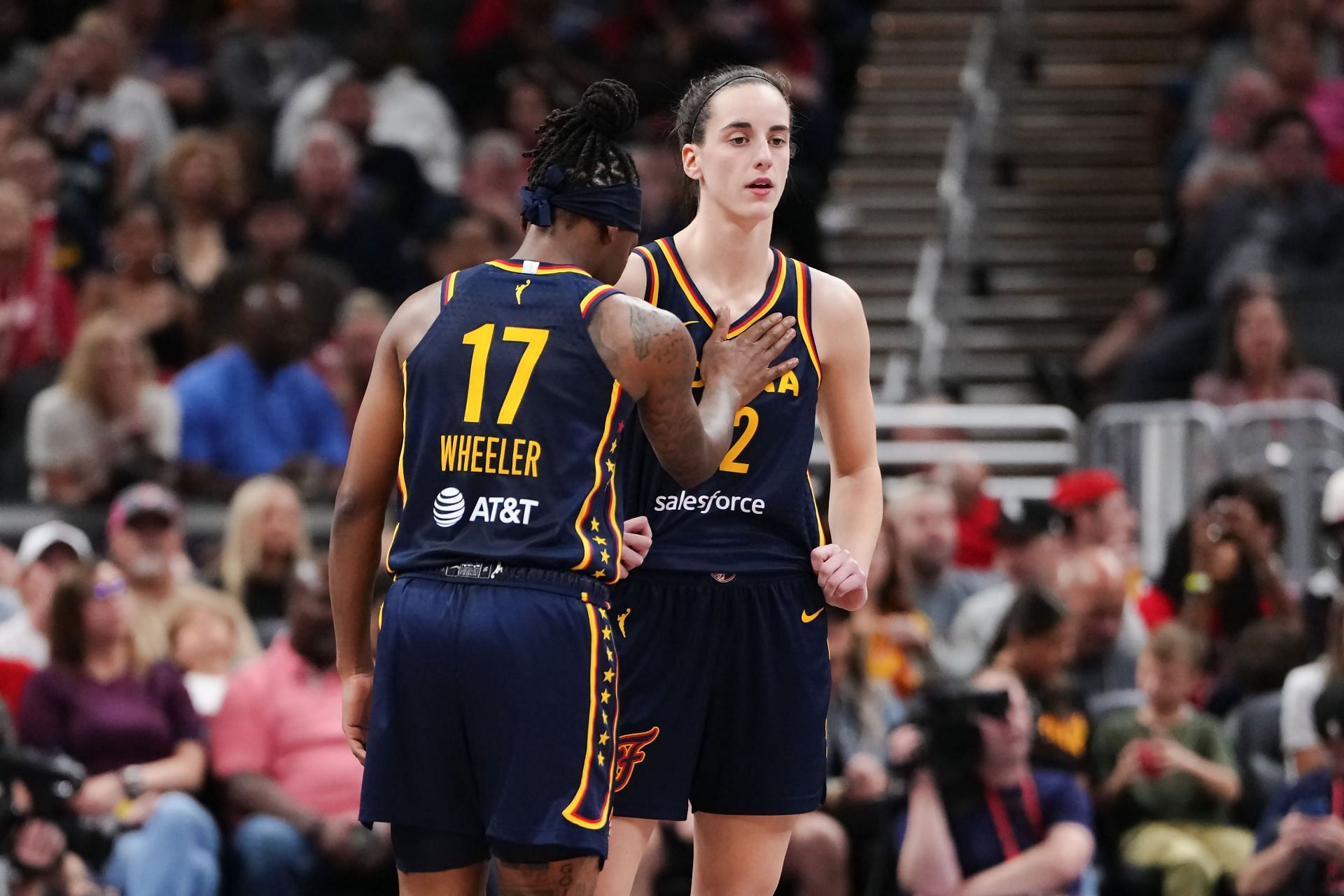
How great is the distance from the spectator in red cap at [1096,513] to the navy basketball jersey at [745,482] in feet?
16.6

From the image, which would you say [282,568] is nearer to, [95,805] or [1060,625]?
[95,805]

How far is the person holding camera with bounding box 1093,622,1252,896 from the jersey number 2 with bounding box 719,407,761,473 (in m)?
3.92

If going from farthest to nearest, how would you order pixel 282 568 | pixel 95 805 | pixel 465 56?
1. pixel 465 56
2. pixel 282 568
3. pixel 95 805

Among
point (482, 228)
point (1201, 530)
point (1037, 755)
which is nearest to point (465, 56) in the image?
point (482, 228)

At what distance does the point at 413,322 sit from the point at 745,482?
905 millimetres

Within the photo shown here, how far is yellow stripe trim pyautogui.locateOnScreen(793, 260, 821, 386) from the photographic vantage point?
525cm

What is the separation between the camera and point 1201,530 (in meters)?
9.76

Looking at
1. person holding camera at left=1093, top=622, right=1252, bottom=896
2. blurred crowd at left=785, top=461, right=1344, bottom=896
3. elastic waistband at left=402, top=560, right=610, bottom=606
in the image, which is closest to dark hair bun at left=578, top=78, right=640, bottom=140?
elastic waistband at left=402, top=560, right=610, bottom=606

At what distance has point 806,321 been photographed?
5262mm

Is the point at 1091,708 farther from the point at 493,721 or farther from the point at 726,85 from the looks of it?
the point at 493,721

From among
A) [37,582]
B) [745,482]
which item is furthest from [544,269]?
[37,582]

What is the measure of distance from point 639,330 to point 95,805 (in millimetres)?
4326

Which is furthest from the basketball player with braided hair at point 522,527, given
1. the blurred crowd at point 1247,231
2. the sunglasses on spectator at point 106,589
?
the blurred crowd at point 1247,231

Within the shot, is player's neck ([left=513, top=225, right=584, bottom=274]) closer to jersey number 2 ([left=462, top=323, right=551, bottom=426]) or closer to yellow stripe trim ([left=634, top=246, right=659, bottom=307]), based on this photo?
jersey number 2 ([left=462, top=323, right=551, bottom=426])
